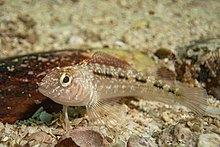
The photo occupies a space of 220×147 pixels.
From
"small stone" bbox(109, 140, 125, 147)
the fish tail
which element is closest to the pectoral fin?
"small stone" bbox(109, 140, 125, 147)

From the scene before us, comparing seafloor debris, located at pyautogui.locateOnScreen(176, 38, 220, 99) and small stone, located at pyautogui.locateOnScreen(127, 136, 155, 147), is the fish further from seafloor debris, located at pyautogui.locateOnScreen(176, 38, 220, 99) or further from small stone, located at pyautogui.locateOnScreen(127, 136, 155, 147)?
seafloor debris, located at pyautogui.locateOnScreen(176, 38, 220, 99)

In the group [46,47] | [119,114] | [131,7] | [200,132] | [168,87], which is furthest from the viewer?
[131,7]

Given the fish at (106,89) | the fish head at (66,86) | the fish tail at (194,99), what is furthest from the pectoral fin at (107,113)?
the fish tail at (194,99)

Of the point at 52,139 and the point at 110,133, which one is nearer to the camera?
the point at 52,139

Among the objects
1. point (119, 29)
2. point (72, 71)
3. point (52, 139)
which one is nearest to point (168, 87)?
point (72, 71)

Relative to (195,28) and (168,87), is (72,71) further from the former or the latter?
(195,28)

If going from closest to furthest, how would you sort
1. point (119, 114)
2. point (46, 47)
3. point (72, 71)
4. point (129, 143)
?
point (129, 143) < point (72, 71) < point (119, 114) < point (46, 47)

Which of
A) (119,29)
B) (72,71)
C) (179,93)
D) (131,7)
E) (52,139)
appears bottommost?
(52,139)
